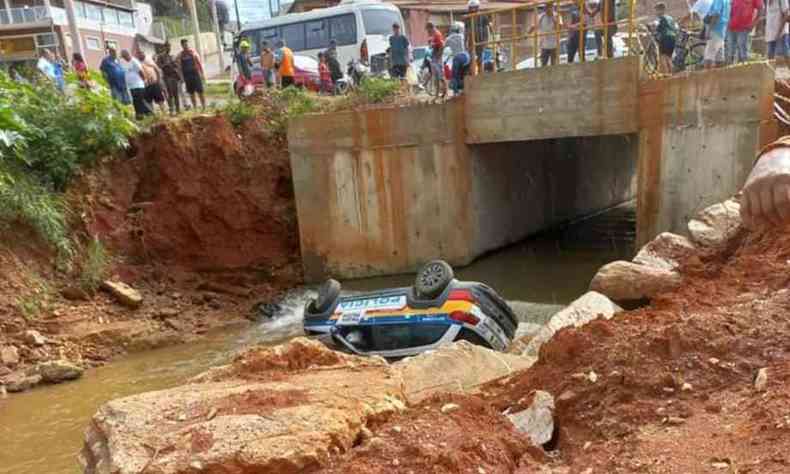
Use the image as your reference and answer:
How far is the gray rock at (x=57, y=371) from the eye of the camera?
9891mm

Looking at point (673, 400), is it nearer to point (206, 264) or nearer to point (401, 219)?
point (401, 219)

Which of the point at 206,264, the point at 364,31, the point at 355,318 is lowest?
the point at 206,264

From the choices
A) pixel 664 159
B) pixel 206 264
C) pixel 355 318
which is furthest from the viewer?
pixel 206 264

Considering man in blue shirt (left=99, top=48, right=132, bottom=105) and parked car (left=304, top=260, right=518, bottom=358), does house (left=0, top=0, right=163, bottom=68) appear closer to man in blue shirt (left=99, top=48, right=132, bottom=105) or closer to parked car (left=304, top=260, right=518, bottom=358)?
man in blue shirt (left=99, top=48, right=132, bottom=105)

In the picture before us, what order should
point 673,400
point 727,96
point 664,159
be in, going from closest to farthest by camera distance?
point 673,400
point 727,96
point 664,159

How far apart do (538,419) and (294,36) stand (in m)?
20.6

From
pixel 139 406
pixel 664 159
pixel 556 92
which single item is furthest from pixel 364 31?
pixel 139 406

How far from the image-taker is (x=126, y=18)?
149 ft

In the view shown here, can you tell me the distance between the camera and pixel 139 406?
3305mm

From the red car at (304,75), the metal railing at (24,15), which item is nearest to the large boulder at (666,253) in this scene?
the red car at (304,75)

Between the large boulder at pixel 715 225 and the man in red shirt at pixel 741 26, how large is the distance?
171 inches

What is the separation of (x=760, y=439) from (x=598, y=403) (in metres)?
0.71

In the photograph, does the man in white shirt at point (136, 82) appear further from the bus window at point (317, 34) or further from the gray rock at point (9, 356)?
the gray rock at point (9, 356)

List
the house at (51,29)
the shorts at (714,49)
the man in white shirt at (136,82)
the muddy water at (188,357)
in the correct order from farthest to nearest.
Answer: the house at (51,29)
the man in white shirt at (136,82)
the shorts at (714,49)
the muddy water at (188,357)
